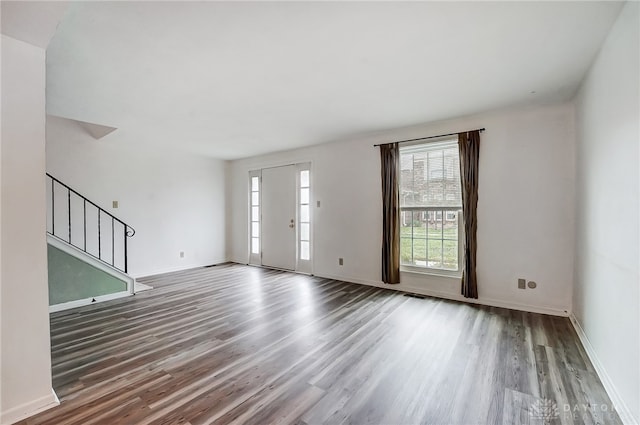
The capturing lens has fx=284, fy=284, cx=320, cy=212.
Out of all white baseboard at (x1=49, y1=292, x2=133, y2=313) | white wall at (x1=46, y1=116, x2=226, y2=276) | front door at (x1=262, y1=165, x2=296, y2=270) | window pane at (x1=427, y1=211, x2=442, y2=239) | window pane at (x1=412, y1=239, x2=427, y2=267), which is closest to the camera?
white baseboard at (x1=49, y1=292, x2=133, y2=313)

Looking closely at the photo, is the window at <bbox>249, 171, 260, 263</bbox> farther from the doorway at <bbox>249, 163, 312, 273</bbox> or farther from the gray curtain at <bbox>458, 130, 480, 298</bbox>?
the gray curtain at <bbox>458, 130, 480, 298</bbox>

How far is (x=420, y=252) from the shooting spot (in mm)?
4332

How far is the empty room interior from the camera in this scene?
5.70 feet

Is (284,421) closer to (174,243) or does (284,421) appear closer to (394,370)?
(394,370)

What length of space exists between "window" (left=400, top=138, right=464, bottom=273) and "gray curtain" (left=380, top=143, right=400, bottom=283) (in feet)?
0.44

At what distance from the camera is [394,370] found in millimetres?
2217

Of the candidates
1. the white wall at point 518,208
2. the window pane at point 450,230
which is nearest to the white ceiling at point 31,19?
the white wall at point 518,208

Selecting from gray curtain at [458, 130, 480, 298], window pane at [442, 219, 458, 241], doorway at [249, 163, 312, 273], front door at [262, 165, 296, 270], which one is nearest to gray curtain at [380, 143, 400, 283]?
window pane at [442, 219, 458, 241]

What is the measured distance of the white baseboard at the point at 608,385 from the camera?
1635 mm

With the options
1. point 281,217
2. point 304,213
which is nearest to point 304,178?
point 304,213

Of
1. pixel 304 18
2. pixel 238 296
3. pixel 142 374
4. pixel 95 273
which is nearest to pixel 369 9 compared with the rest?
pixel 304 18

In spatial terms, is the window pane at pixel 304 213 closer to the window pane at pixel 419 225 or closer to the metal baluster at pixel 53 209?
the window pane at pixel 419 225

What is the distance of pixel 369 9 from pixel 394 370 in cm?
255

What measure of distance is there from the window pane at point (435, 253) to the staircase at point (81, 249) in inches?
177
